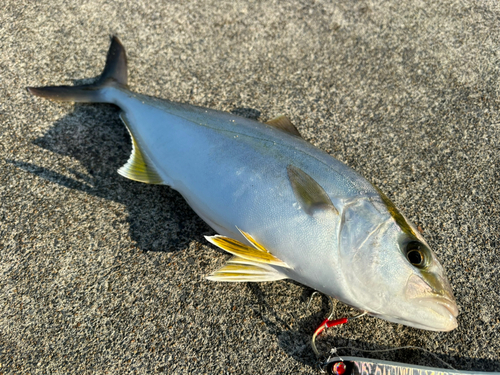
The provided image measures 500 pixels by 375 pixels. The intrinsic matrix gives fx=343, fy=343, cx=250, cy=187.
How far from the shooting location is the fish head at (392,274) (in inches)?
58.0

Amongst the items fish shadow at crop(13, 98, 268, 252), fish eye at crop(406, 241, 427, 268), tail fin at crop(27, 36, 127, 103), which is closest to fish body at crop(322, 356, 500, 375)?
fish eye at crop(406, 241, 427, 268)

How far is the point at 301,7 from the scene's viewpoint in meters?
2.93

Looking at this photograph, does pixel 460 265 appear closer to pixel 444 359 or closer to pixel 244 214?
pixel 444 359

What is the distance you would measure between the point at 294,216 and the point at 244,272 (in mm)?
352

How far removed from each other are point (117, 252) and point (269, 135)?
43.2 inches

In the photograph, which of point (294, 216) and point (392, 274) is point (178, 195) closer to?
point (294, 216)

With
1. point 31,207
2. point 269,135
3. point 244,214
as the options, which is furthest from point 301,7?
point 31,207

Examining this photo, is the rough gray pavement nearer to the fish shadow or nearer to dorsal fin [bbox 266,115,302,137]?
the fish shadow

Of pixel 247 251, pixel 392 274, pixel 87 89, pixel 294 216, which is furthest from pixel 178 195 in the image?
pixel 392 274

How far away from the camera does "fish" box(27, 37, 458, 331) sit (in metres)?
1.50

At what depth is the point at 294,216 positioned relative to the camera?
1.60 metres

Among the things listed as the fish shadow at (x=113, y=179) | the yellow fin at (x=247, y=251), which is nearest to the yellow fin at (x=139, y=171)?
the fish shadow at (x=113, y=179)

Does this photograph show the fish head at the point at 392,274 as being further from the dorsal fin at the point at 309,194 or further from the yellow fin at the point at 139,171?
the yellow fin at the point at 139,171

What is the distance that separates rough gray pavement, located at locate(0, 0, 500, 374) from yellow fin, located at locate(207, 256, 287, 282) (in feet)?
1.00
